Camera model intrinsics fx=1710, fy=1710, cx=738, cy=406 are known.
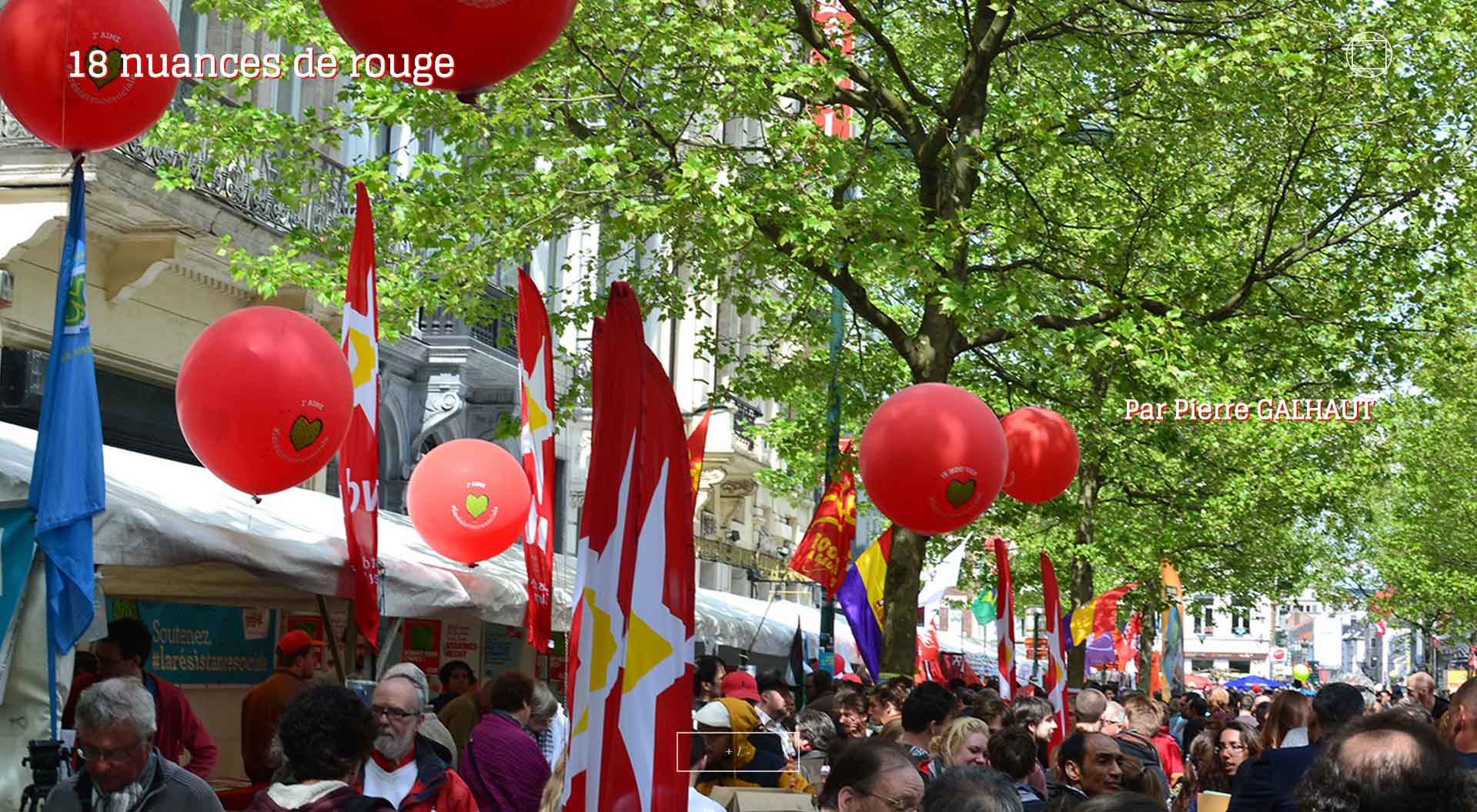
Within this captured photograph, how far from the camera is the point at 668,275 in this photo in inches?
645

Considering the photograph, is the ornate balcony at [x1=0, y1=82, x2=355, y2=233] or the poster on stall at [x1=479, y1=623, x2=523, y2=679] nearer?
the ornate balcony at [x1=0, y1=82, x2=355, y2=233]

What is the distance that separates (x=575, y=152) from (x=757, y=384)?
5298mm

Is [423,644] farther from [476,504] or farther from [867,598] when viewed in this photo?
[476,504]

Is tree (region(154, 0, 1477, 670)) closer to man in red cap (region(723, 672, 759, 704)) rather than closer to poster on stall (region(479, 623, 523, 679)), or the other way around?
man in red cap (region(723, 672, 759, 704))

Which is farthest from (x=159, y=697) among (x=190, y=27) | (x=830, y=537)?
(x=190, y=27)

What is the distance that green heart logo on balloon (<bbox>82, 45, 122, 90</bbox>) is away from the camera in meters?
6.98

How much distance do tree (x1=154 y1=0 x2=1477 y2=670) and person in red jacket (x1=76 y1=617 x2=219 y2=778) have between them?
526 cm

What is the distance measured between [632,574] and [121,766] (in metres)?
2.02

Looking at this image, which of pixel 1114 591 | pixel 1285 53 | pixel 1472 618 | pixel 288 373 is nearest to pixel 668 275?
pixel 1285 53

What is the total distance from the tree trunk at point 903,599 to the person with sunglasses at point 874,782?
10.2 metres

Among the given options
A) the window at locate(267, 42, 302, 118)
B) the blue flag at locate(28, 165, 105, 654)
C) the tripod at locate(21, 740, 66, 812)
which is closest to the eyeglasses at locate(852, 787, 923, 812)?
the tripod at locate(21, 740, 66, 812)

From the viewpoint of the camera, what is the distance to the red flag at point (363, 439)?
8.72m

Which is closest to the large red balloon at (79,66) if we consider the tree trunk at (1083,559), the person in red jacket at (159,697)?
the person in red jacket at (159,697)

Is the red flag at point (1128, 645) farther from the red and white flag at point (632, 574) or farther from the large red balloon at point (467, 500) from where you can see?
the red and white flag at point (632, 574)
